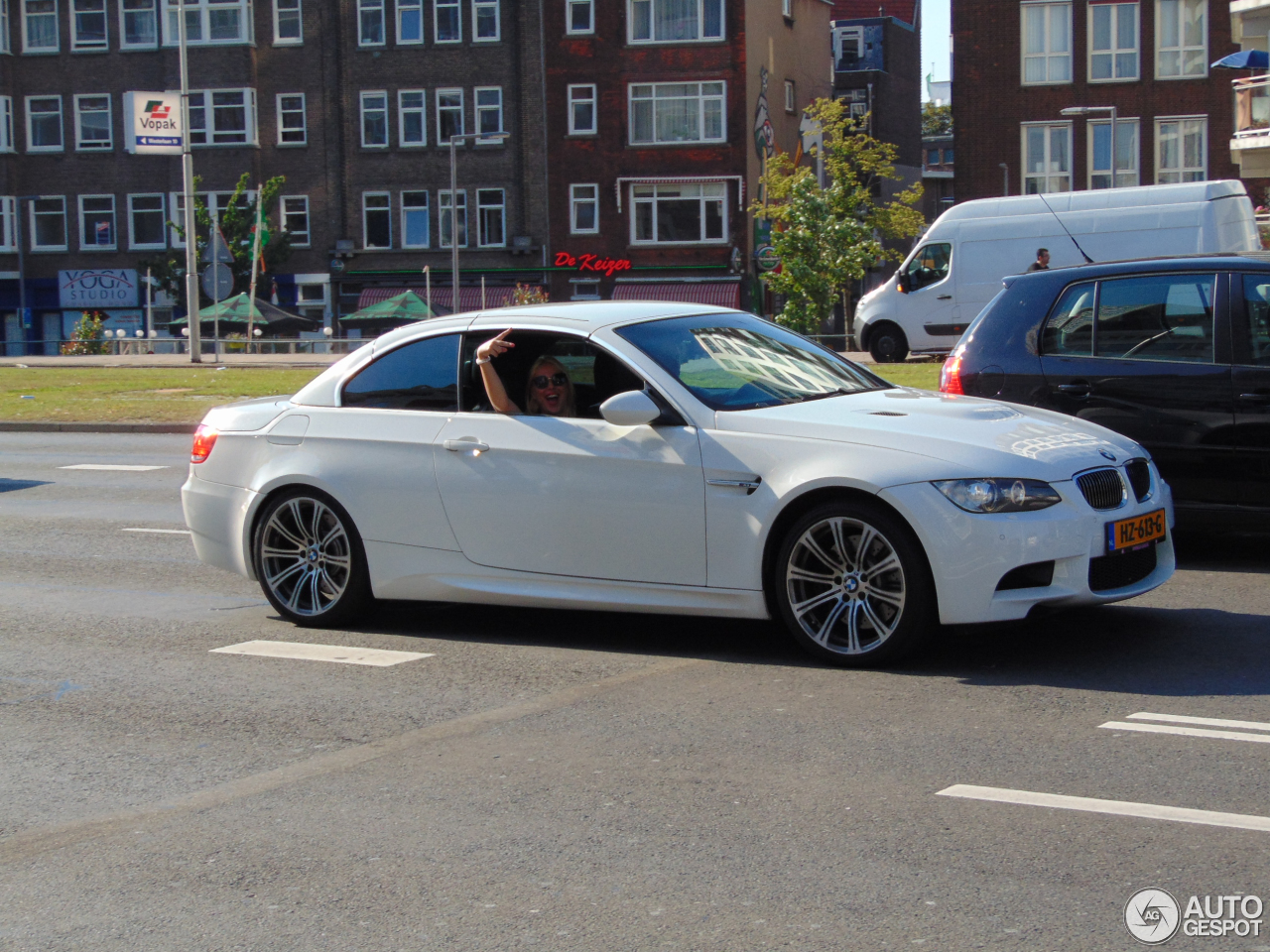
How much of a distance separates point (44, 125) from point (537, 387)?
61.7 meters

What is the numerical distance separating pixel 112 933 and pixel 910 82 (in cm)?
7883

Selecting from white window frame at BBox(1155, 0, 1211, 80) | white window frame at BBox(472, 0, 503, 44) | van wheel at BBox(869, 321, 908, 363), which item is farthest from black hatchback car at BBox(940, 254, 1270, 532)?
Answer: white window frame at BBox(472, 0, 503, 44)

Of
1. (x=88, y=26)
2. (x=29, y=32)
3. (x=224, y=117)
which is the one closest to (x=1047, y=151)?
(x=224, y=117)

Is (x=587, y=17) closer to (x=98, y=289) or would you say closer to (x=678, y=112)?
(x=678, y=112)

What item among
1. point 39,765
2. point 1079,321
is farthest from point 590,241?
point 39,765

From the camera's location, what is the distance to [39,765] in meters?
5.62

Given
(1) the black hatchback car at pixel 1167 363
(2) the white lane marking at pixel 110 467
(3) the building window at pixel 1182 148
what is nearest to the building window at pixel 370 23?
(3) the building window at pixel 1182 148

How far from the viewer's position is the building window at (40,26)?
207ft

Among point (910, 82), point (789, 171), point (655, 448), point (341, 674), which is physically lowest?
point (341, 674)

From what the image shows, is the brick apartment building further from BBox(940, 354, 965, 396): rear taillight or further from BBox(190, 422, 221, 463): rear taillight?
BBox(190, 422, 221, 463): rear taillight

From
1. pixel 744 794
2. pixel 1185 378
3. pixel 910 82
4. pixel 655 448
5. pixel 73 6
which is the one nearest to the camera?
pixel 744 794

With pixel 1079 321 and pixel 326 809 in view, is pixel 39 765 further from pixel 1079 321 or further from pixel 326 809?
pixel 1079 321

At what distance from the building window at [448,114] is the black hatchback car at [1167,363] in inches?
2057

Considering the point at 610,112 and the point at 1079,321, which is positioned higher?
the point at 610,112
